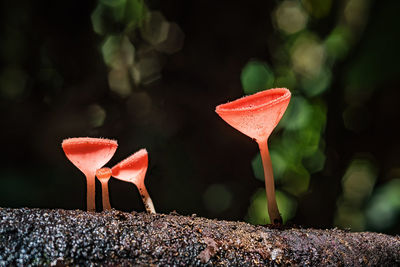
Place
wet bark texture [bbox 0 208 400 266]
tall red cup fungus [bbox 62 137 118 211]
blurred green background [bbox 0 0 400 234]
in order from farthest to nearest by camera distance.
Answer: blurred green background [bbox 0 0 400 234] → tall red cup fungus [bbox 62 137 118 211] → wet bark texture [bbox 0 208 400 266]

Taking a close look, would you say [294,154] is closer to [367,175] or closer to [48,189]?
[367,175]

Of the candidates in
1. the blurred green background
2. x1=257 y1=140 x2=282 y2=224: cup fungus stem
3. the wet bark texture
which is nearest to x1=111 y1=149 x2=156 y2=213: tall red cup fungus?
the wet bark texture

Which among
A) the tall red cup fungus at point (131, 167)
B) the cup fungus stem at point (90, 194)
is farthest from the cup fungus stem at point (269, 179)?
the cup fungus stem at point (90, 194)

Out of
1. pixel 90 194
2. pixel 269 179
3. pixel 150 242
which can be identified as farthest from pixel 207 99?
pixel 150 242

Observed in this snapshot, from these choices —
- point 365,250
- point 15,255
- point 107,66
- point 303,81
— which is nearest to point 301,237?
point 365,250

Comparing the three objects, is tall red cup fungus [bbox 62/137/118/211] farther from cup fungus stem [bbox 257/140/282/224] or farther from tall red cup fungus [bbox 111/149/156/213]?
cup fungus stem [bbox 257/140/282/224]

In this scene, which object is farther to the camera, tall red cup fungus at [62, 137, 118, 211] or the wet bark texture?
tall red cup fungus at [62, 137, 118, 211]
